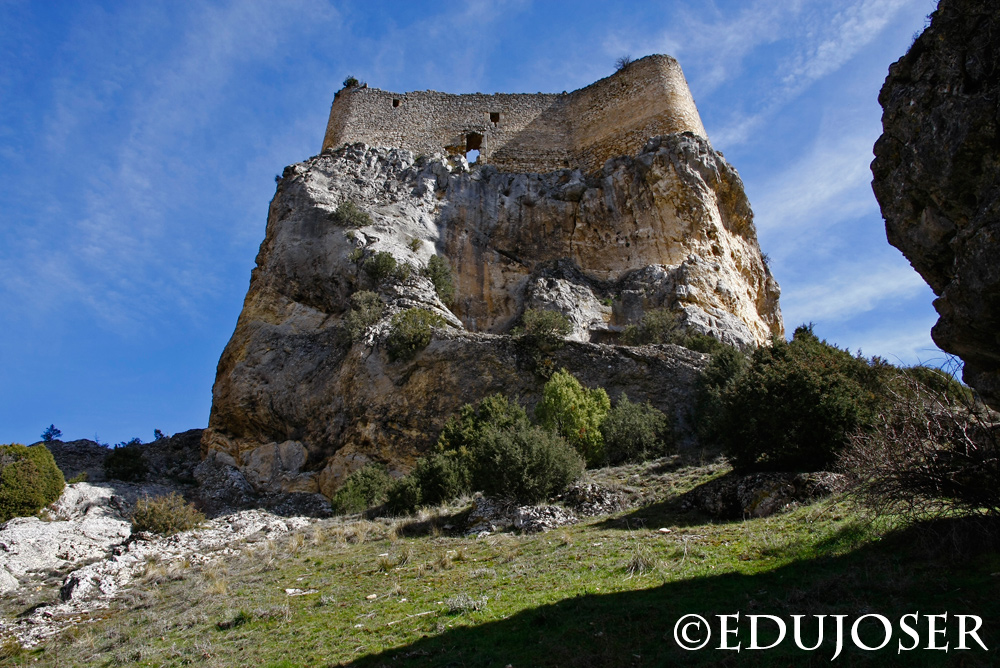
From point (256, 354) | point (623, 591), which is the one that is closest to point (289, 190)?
point (256, 354)

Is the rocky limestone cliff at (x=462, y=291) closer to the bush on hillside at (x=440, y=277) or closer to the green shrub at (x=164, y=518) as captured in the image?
the bush on hillside at (x=440, y=277)

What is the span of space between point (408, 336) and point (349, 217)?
6.92m

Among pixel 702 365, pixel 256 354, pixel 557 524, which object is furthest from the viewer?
pixel 256 354

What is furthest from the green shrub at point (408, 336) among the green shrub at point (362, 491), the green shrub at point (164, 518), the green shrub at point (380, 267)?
the green shrub at point (164, 518)

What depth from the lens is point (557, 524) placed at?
1161cm

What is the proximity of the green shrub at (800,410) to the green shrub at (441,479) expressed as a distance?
5.96 metres

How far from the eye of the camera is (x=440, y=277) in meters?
25.0

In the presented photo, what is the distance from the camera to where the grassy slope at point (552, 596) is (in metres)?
5.66

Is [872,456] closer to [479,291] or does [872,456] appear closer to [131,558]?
[131,558]

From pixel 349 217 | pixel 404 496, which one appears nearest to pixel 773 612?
pixel 404 496

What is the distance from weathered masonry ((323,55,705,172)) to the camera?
31.6m

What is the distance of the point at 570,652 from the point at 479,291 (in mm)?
21699

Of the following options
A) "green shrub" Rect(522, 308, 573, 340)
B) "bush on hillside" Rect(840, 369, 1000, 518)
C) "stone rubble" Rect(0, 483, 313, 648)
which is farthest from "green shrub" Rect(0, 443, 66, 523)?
"bush on hillside" Rect(840, 369, 1000, 518)

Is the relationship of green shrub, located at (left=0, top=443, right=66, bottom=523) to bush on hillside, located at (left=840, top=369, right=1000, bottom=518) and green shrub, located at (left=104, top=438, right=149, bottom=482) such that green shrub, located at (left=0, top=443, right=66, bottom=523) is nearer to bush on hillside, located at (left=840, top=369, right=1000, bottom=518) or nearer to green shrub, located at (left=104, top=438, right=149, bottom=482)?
green shrub, located at (left=104, top=438, right=149, bottom=482)
